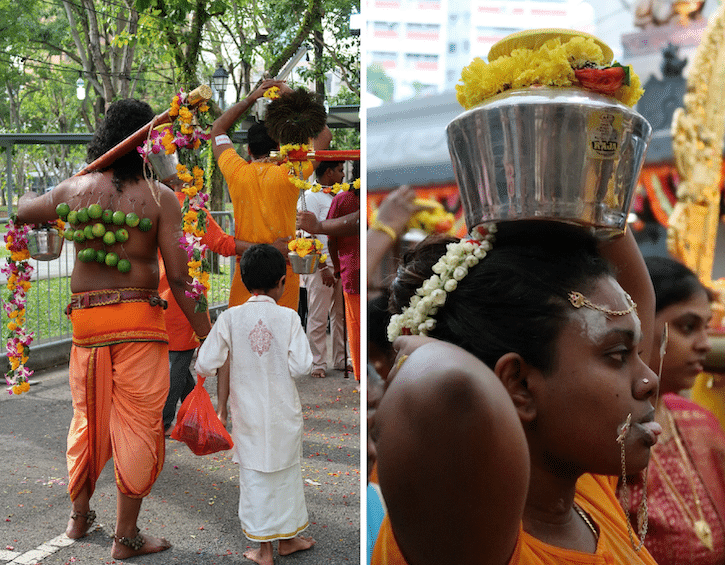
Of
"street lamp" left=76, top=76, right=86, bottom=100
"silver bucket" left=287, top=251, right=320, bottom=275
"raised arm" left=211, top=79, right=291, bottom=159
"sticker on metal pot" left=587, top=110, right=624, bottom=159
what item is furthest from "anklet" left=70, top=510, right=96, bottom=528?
"street lamp" left=76, top=76, right=86, bottom=100

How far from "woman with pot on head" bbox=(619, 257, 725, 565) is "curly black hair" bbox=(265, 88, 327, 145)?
96.5 inches

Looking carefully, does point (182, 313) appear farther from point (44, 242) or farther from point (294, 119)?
point (294, 119)

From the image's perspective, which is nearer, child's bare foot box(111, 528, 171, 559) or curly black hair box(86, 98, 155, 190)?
child's bare foot box(111, 528, 171, 559)

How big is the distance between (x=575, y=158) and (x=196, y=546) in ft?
8.15

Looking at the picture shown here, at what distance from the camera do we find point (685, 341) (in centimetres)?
177

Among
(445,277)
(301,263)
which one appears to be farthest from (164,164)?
(445,277)

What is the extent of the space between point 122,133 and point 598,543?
2.46 m

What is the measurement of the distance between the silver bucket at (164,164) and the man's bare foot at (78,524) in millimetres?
1432

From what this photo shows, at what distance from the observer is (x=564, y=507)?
149cm

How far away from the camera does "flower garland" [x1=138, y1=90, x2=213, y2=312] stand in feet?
9.67

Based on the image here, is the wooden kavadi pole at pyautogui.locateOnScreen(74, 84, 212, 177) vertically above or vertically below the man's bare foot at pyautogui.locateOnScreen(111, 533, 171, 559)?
above

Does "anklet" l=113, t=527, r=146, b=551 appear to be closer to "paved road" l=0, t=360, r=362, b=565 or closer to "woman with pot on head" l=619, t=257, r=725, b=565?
"paved road" l=0, t=360, r=362, b=565

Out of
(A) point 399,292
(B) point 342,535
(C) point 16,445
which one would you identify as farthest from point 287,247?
(A) point 399,292

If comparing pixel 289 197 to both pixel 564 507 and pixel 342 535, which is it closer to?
pixel 342 535
